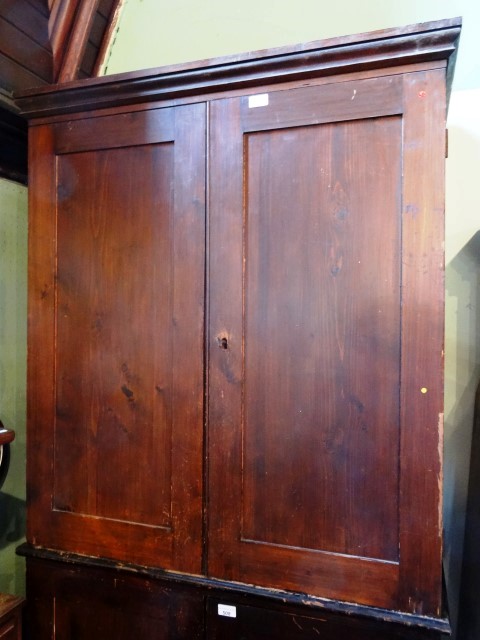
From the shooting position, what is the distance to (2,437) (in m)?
1.12

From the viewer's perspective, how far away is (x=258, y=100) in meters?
1.00

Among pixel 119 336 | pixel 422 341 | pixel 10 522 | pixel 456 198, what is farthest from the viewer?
pixel 10 522

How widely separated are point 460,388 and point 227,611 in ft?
3.03

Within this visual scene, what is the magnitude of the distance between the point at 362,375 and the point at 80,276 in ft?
2.47

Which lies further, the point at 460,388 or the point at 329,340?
the point at 460,388

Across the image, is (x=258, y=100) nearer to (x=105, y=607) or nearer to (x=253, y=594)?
(x=253, y=594)

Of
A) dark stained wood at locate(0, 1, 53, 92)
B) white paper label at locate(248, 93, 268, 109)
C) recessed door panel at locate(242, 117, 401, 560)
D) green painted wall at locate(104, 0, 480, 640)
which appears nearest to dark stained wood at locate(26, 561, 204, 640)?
recessed door panel at locate(242, 117, 401, 560)

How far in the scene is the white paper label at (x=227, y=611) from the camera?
101 centimetres

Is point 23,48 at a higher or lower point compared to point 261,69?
higher

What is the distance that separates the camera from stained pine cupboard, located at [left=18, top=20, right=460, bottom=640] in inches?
35.8

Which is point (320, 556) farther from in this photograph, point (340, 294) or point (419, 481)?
point (340, 294)

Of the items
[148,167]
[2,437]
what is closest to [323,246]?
[148,167]

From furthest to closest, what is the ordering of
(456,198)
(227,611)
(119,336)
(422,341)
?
(456,198)
(119,336)
(227,611)
(422,341)

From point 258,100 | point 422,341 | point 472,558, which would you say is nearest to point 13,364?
point 258,100
